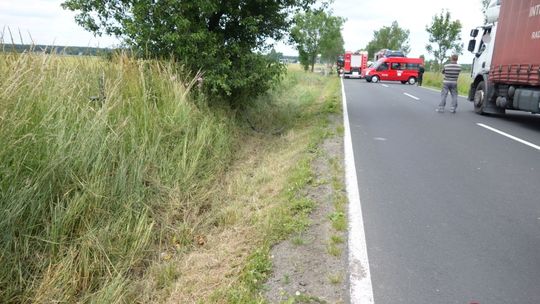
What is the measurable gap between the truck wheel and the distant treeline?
1097cm

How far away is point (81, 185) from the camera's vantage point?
4121 mm

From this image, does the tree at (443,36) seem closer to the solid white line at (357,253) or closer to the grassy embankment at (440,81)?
the grassy embankment at (440,81)

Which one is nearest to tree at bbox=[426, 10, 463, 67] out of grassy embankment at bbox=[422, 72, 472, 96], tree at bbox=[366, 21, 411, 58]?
grassy embankment at bbox=[422, 72, 472, 96]

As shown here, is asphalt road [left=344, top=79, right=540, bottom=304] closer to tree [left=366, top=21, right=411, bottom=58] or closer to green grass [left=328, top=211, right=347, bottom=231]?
green grass [left=328, top=211, right=347, bottom=231]

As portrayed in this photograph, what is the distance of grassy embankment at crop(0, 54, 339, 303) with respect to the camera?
142 inches

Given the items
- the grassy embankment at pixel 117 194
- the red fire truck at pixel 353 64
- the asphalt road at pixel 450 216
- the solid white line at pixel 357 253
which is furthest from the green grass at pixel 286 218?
the red fire truck at pixel 353 64

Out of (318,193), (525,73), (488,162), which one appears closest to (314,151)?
(318,193)

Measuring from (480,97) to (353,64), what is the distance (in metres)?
35.3

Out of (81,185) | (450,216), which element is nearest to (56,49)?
(81,185)

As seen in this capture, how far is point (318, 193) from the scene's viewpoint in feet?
17.9

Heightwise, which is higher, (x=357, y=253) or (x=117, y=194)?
(x=117, y=194)

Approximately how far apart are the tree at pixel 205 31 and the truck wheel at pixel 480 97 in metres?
7.02

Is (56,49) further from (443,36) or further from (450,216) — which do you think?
(443,36)

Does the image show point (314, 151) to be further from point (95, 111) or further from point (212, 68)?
point (95, 111)
